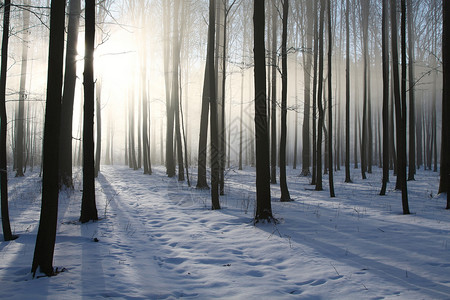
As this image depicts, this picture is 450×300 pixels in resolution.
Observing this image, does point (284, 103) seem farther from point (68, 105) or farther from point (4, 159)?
point (68, 105)

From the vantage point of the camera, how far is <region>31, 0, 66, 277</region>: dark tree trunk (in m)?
3.47

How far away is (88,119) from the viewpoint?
6074 millimetres

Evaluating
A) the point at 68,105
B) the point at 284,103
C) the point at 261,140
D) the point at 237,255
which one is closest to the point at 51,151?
the point at 237,255

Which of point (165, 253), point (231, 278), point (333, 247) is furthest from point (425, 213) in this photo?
point (165, 253)

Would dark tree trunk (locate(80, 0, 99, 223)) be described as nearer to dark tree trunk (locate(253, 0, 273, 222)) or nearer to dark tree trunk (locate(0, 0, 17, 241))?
dark tree trunk (locate(0, 0, 17, 241))

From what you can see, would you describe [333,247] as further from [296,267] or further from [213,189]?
[213,189]

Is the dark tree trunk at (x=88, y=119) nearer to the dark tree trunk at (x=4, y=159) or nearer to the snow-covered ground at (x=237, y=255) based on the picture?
the snow-covered ground at (x=237, y=255)

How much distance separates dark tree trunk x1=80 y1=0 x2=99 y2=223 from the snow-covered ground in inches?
15.6

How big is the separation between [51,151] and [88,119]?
9.08 feet

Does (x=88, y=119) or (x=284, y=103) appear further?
(x=284, y=103)

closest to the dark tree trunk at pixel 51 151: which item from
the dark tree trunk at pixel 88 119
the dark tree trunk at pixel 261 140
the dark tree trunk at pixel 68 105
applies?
the dark tree trunk at pixel 88 119

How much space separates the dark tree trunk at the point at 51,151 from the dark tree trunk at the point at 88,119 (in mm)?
2566

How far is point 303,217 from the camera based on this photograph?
22.4ft

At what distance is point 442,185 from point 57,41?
11.3 m
